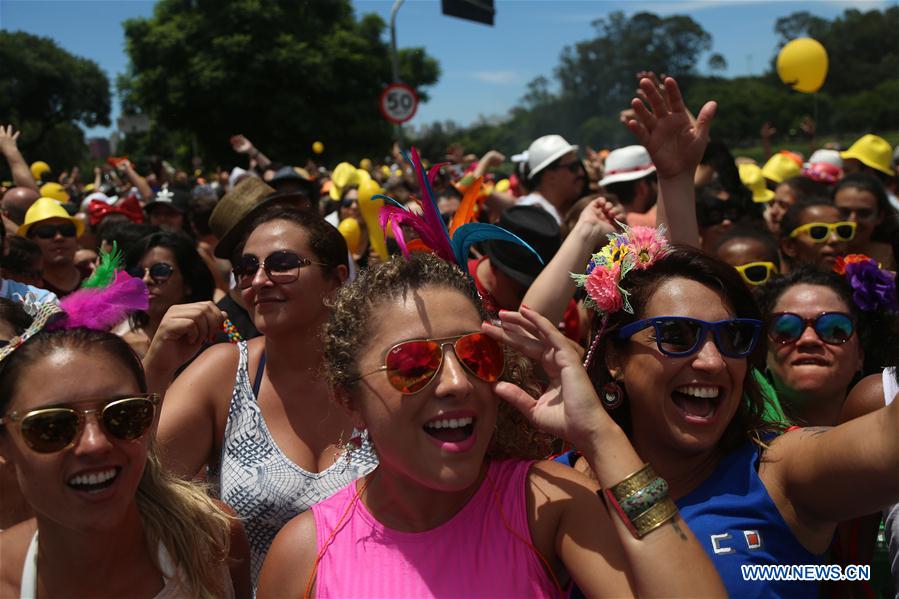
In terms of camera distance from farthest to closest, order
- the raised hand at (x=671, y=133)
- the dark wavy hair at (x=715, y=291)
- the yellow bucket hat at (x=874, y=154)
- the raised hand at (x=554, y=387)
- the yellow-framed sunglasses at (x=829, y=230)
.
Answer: the yellow bucket hat at (x=874, y=154) → the yellow-framed sunglasses at (x=829, y=230) → the raised hand at (x=671, y=133) → the dark wavy hair at (x=715, y=291) → the raised hand at (x=554, y=387)

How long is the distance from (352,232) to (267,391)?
11.9 feet

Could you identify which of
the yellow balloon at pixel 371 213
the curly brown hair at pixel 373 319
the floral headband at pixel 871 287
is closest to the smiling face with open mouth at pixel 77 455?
the curly brown hair at pixel 373 319

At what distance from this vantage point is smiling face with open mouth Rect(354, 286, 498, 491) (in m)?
1.91

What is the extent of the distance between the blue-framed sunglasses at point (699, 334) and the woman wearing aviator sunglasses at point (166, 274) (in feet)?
9.69

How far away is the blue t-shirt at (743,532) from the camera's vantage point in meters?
1.99

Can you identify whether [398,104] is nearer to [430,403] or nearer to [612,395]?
[612,395]

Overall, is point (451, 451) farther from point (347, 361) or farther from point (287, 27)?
point (287, 27)

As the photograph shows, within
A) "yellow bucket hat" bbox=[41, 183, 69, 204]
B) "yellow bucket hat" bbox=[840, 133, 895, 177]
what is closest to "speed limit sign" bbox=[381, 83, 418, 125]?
"yellow bucket hat" bbox=[41, 183, 69, 204]

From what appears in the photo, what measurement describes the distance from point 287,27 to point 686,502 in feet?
135

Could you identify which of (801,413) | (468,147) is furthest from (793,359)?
(468,147)

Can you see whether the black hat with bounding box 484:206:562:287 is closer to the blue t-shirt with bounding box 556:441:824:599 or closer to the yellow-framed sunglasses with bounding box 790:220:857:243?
the yellow-framed sunglasses with bounding box 790:220:857:243

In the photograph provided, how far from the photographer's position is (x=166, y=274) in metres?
4.40

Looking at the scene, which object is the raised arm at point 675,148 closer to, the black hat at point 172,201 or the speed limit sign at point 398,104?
the black hat at point 172,201

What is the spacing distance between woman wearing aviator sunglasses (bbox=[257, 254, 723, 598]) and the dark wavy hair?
40 cm
